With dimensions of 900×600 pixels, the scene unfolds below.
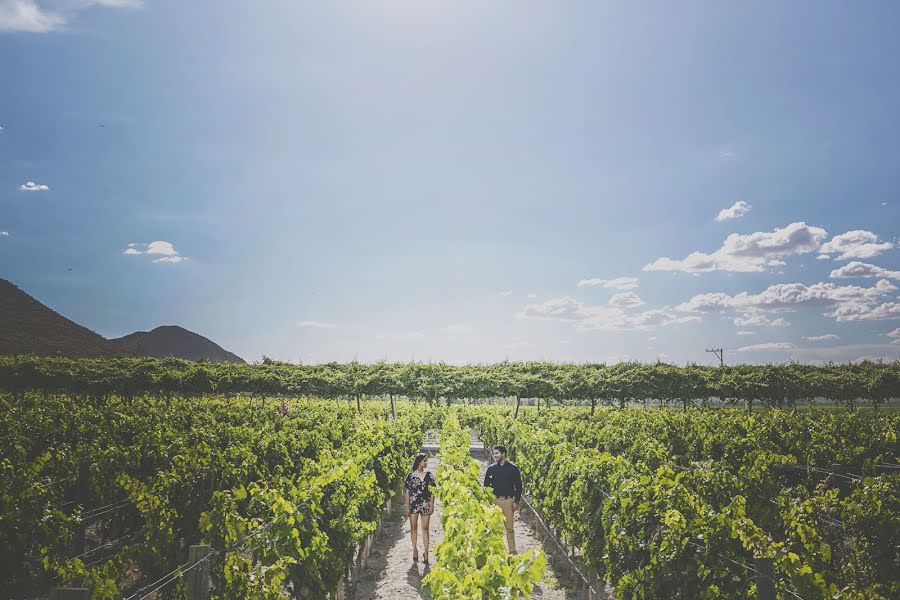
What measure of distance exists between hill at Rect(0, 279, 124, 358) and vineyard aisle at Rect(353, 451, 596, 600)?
91559 mm

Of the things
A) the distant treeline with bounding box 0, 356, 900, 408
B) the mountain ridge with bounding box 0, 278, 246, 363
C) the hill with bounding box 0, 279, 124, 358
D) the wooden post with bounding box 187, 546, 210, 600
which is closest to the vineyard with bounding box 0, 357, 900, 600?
the wooden post with bounding box 187, 546, 210, 600

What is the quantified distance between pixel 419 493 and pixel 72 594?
19.8 ft

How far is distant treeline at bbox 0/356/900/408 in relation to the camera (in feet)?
103

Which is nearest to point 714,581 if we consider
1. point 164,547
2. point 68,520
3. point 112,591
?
point 112,591

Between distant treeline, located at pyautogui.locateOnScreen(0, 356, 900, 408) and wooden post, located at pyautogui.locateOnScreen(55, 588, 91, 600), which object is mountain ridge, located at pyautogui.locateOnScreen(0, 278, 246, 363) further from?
wooden post, located at pyautogui.locateOnScreen(55, 588, 91, 600)

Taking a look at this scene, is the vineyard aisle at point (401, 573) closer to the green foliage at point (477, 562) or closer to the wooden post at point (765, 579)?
the green foliage at point (477, 562)

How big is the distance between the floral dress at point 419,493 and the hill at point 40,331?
307 feet

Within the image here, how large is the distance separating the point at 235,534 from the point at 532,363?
100 feet

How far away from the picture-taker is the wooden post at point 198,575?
3.97 m

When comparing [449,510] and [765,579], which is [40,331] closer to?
[449,510]

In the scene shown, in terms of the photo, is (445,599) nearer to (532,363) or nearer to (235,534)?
(235,534)

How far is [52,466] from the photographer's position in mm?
8594

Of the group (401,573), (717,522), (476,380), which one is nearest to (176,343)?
(476,380)

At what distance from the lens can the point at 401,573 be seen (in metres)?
8.43
